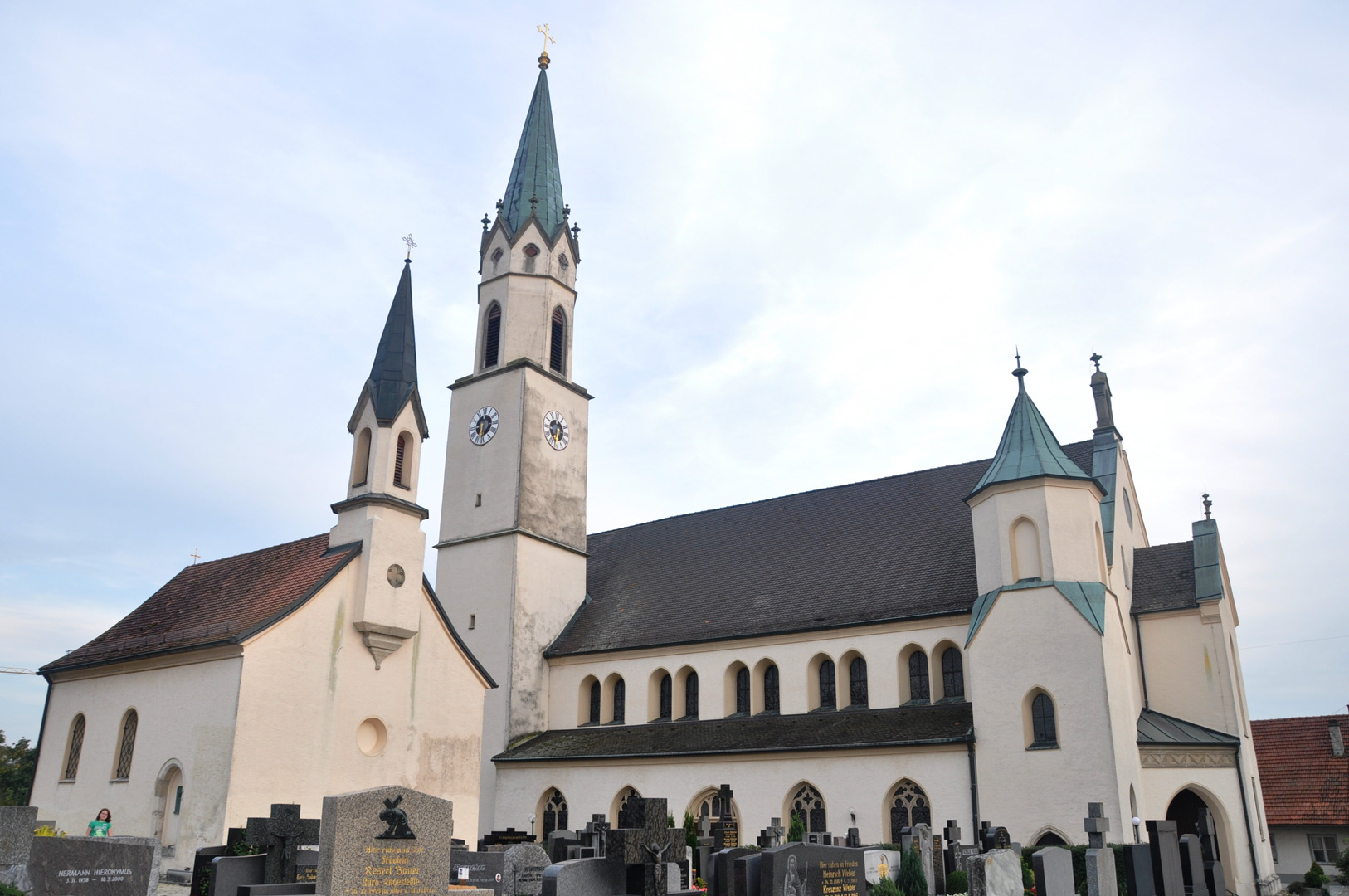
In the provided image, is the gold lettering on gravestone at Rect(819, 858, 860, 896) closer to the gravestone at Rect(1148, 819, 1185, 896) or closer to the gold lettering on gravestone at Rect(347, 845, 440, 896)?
Result: the gravestone at Rect(1148, 819, 1185, 896)

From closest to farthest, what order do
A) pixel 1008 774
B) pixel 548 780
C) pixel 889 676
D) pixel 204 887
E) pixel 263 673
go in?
pixel 204 887
pixel 263 673
pixel 1008 774
pixel 889 676
pixel 548 780

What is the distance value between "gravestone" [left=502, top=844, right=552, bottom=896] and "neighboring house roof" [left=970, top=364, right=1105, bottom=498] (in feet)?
50.0

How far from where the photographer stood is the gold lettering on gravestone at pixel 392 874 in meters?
10.2

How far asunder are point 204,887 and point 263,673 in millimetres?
7943

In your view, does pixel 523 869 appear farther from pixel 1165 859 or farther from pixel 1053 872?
pixel 1165 859

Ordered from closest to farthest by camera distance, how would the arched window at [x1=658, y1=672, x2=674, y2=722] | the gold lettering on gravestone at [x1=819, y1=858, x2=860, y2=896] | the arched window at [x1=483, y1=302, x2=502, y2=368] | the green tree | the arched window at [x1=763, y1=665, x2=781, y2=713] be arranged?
1. the gold lettering on gravestone at [x1=819, y1=858, x2=860, y2=896]
2. the arched window at [x1=763, y1=665, x2=781, y2=713]
3. the arched window at [x1=658, y1=672, x2=674, y2=722]
4. the arched window at [x1=483, y1=302, x2=502, y2=368]
5. the green tree

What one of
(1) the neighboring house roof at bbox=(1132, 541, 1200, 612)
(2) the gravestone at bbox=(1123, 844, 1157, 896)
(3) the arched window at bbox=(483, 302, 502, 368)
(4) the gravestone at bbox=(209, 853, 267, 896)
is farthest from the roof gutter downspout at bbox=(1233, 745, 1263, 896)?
(3) the arched window at bbox=(483, 302, 502, 368)

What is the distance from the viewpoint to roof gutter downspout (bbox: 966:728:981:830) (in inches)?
918

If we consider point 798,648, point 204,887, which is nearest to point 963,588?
point 798,648

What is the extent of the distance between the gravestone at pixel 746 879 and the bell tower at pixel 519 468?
782 inches

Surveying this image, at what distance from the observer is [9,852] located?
1066cm

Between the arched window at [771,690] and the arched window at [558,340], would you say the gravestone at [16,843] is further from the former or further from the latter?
the arched window at [558,340]

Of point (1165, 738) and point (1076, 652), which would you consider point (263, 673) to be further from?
point (1165, 738)

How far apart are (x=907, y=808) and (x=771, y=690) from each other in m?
6.05
